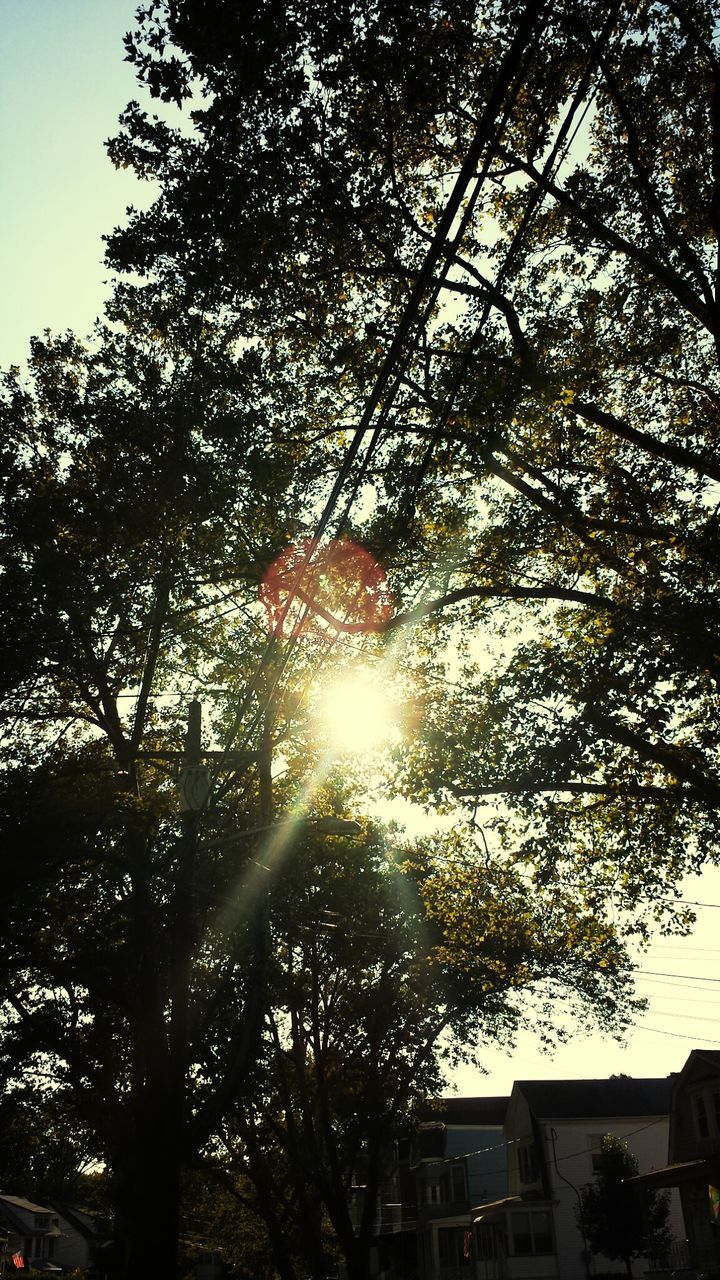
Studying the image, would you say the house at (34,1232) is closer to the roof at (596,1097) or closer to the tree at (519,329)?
the roof at (596,1097)

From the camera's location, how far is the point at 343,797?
2119 centimetres

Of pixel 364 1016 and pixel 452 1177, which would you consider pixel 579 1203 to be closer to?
pixel 452 1177

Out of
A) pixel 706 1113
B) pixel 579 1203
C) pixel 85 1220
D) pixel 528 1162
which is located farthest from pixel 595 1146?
pixel 85 1220

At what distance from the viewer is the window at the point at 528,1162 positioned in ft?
Answer: 156

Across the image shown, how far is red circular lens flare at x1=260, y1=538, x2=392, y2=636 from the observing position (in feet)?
46.4

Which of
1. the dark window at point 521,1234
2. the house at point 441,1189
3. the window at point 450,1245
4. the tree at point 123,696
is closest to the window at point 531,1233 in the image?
the dark window at point 521,1234

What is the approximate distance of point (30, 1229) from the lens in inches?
3410

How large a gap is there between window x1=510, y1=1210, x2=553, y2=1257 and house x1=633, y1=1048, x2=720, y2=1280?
1054 centimetres

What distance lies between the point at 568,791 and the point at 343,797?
772 cm

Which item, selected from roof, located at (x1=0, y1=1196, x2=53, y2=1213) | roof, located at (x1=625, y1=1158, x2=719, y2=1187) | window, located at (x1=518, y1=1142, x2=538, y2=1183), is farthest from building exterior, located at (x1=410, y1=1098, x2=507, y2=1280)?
roof, located at (x1=0, y1=1196, x2=53, y2=1213)

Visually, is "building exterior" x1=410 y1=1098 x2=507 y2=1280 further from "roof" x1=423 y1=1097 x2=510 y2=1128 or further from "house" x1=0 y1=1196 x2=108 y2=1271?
"house" x1=0 y1=1196 x2=108 y2=1271

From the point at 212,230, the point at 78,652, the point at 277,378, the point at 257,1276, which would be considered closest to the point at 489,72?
the point at 212,230

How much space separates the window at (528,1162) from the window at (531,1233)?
72.3 inches

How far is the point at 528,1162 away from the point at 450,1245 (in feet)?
50.8
